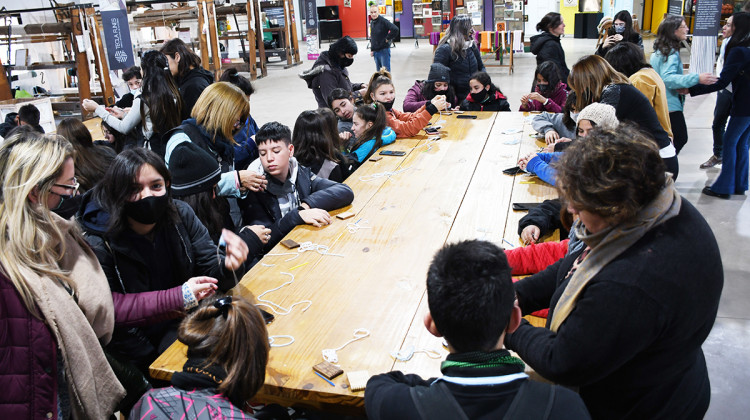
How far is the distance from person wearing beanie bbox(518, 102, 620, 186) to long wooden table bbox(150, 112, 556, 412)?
0.23 ft

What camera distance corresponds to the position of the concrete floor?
112 inches

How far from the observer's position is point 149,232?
233cm

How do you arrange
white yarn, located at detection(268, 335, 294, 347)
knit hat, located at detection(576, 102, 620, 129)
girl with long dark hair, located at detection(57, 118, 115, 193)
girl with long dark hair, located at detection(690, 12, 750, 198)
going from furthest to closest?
girl with long dark hair, located at detection(690, 12, 750, 198)
girl with long dark hair, located at detection(57, 118, 115, 193)
knit hat, located at detection(576, 102, 620, 129)
white yarn, located at detection(268, 335, 294, 347)

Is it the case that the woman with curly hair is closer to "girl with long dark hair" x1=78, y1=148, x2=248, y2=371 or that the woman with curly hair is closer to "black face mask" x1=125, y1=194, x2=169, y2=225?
"girl with long dark hair" x1=78, y1=148, x2=248, y2=371

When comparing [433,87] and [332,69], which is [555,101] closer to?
[433,87]

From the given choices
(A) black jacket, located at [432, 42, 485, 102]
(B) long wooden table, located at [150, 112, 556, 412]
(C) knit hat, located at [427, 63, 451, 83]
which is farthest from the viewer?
(A) black jacket, located at [432, 42, 485, 102]

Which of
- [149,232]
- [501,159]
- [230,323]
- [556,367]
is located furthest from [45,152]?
[501,159]

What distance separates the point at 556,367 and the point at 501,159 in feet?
8.59

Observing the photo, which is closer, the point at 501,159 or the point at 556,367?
the point at 556,367

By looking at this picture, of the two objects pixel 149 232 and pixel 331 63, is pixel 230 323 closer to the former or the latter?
pixel 149 232

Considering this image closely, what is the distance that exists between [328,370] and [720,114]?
525cm

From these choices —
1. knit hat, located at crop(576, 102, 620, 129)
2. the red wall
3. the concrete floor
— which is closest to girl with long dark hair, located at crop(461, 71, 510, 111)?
the concrete floor

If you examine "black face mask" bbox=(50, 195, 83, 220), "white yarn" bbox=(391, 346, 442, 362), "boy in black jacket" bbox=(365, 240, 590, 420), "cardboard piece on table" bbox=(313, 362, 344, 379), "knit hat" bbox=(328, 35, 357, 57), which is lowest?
"white yarn" bbox=(391, 346, 442, 362)

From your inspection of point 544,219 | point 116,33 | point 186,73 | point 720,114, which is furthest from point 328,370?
point 116,33
